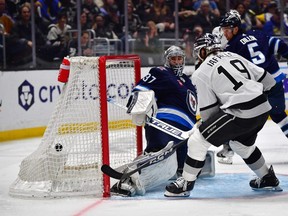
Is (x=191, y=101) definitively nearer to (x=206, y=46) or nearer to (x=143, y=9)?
(x=206, y=46)

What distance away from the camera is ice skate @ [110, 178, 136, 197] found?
3.86 meters

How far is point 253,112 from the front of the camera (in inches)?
143

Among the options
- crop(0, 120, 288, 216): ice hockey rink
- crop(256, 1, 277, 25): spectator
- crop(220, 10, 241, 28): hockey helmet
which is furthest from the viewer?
crop(256, 1, 277, 25): spectator

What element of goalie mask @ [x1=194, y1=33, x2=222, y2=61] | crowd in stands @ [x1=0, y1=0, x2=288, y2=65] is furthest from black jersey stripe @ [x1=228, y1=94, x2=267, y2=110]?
crowd in stands @ [x1=0, y1=0, x2=288, y2=65]

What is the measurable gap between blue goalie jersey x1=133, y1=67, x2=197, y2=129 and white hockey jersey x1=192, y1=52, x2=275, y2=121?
522 millimetres

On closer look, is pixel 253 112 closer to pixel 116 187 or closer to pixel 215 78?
pixel 215 78

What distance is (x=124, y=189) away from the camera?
388 cm

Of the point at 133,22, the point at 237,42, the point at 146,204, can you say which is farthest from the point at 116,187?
the point at 133,22

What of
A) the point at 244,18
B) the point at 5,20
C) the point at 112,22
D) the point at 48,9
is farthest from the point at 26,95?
the point at 244,18

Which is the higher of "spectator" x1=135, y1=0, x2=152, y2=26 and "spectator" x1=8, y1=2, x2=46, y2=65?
"spectator" x1=135, y1=0, x2=152, y2=26

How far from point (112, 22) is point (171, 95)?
4.54 meters

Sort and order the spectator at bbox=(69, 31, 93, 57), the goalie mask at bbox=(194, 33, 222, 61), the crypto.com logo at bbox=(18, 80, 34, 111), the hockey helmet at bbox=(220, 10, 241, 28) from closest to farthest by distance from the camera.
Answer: the goalie mask at bbox=(194, 33, 222, 61)
the hockey helmet at bbox=(220, 10, 241, 28)
the crypto.com logo at bbox=(18, 80, 34, 111)
the spectator at bbox=(69, 31, 93, 57)

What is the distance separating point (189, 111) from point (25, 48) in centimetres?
353

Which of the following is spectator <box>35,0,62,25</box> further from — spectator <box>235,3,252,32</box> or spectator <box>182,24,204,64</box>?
spectator <box>235,3,252,32</box>
